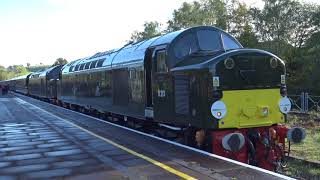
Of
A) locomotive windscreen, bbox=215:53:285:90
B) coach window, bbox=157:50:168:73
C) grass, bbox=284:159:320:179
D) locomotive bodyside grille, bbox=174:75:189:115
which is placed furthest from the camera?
coach window, bbox=157:50:168:73

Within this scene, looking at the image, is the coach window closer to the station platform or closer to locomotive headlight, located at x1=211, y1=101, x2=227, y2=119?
the station platform

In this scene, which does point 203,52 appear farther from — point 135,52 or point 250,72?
point 135,52

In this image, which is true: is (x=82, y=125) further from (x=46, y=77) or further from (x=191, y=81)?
(x=46, y=77)

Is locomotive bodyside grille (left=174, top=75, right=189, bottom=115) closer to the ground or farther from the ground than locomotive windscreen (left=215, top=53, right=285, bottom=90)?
closer to the ground

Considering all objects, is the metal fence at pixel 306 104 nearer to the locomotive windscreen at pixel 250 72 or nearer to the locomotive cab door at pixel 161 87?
the locomotive cab door at pixel 161 87

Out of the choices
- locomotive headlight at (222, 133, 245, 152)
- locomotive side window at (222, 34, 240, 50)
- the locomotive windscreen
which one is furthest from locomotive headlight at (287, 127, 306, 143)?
locomotive side window at (222, 34, 240, 50)

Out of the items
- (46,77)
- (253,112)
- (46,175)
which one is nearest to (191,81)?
(253,112)

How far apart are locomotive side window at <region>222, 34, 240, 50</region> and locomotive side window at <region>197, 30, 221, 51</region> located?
0.62 ft

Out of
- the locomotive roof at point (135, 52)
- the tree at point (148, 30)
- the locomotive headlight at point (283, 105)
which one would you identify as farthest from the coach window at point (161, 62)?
the tree at point (148, 30)

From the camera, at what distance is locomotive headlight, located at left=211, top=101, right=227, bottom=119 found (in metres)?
10.1

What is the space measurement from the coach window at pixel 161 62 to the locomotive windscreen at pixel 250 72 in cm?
229

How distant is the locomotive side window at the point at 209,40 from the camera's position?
12157 mm

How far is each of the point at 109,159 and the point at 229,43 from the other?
4.74 meters

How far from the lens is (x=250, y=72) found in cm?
1063
